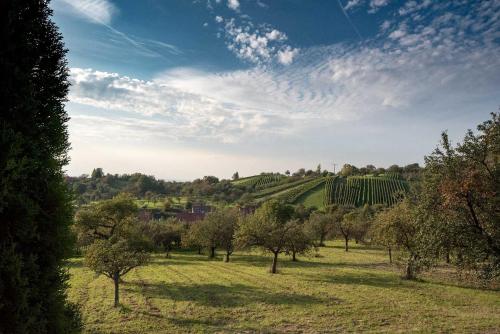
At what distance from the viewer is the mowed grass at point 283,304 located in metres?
21.2

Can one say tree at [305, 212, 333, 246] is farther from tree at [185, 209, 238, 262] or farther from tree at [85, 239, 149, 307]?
tree at [85, 239, 149, 307]

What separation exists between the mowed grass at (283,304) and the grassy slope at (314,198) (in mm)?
89283

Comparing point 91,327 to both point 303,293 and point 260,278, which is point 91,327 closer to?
point 303,293

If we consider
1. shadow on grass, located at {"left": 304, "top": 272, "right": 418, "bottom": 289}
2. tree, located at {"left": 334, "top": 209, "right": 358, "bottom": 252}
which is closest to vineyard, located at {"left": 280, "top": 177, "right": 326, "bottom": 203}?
tree, located at {"left": 334, "top": 209, "right": 358, "bottom": 252}

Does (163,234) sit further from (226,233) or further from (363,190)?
(363,190)

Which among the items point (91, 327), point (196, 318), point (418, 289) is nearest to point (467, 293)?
point (418, 289)

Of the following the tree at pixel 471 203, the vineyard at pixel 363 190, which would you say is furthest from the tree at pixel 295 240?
the vineyard at pixel 363 190

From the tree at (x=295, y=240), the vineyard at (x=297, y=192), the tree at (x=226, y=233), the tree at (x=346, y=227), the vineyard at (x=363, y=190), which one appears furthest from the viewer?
the vineyard at (x=297, y=192)

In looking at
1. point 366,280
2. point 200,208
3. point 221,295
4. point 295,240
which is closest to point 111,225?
point 221,295

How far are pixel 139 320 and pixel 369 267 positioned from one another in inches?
1448

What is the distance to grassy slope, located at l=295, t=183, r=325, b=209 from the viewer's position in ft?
430

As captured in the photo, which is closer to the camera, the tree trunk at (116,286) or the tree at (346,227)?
the tree trunk at (116,286)

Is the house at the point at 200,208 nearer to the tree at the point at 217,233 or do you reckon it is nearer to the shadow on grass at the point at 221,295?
the tree at the point at 217,233

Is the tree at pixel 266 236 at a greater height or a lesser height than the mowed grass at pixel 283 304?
greater
